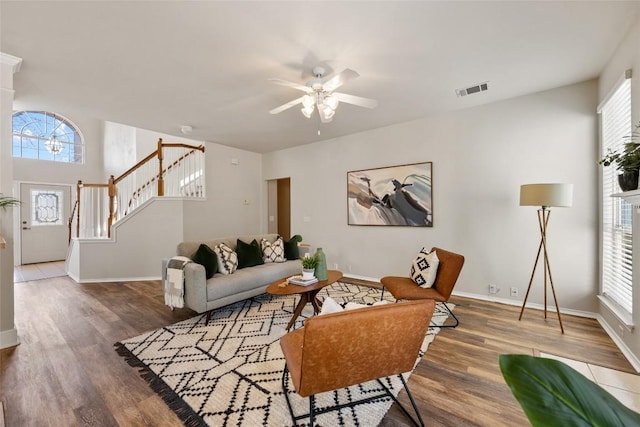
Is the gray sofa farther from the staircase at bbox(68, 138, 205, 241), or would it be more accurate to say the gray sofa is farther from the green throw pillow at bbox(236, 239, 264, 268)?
the staircase at bbox(68, 138, 205, 241)

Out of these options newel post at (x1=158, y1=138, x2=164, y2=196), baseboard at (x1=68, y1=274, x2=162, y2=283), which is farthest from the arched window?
newel post at (x1=158, y1=138, x2=164, y2=196)

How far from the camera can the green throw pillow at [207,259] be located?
10.4 feet

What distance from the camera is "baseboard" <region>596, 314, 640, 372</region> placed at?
2084mm

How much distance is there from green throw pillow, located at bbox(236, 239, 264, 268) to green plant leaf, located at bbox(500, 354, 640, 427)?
341cm

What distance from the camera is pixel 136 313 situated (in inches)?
→ 130

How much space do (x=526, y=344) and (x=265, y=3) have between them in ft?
11.8

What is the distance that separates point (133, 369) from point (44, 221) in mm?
7551

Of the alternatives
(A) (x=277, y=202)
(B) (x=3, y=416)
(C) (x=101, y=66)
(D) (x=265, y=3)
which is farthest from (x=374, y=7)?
(A) (x=277, y=202)

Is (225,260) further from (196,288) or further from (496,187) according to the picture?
(496,187)

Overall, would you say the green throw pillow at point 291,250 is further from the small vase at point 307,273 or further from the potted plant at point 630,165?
the potted plant at point 630,165

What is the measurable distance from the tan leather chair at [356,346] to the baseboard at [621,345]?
1981mm

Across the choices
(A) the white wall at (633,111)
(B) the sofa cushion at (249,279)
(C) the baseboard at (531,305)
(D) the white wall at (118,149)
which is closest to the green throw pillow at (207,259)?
(B) the sofa cushion at (249,279)

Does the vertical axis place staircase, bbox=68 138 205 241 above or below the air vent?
below

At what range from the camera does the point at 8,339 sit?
2.48 metres
